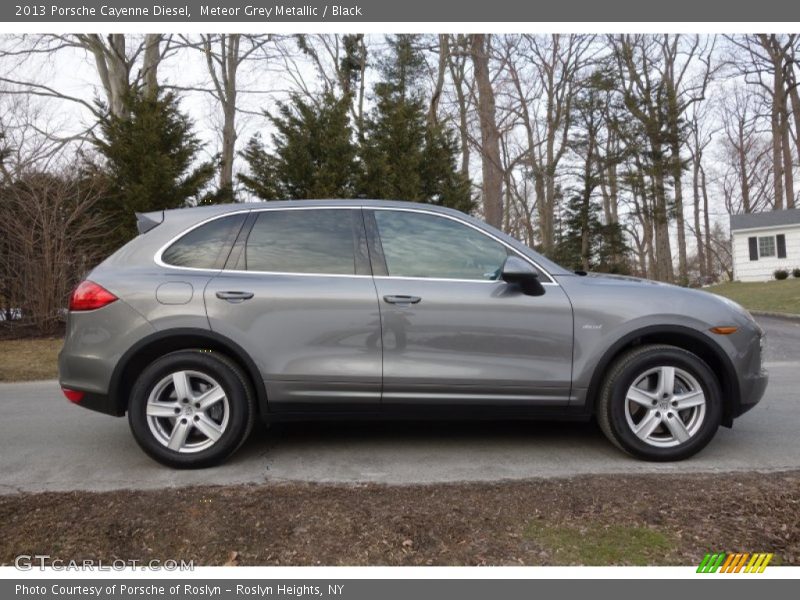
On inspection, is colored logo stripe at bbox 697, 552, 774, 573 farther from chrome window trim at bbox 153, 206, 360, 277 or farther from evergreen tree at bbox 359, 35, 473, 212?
evergreen tree at bbox 359, 35, 473, 212

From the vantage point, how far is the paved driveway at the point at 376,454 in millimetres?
3844

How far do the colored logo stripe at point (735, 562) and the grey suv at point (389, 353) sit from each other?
4.29 ft

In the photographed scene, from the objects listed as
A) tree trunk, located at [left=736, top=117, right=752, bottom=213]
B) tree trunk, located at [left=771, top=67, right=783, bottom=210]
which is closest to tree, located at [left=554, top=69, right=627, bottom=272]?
tree trunk, located at [left=771, top=67, right=783, bottom=210]

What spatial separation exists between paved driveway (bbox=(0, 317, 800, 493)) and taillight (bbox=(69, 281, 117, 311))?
42.8 inches

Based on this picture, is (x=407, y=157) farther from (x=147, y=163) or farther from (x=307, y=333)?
(x=307, y=333)

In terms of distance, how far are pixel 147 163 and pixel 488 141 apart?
14.6m

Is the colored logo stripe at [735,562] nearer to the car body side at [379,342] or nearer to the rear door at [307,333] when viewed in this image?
the car body side at [379,342]

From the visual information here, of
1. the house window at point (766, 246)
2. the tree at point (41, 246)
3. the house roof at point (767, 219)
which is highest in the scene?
the house roof at point (767, 219)

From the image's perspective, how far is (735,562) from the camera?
265 centimetres

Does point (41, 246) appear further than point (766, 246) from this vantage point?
No

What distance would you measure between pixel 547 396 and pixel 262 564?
2.13 m

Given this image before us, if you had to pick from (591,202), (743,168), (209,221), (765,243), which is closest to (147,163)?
(209,221)

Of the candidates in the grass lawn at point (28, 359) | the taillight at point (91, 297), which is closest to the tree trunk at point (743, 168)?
the grass lawn at point (28, 359)

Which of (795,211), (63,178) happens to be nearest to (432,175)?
(63,178)
